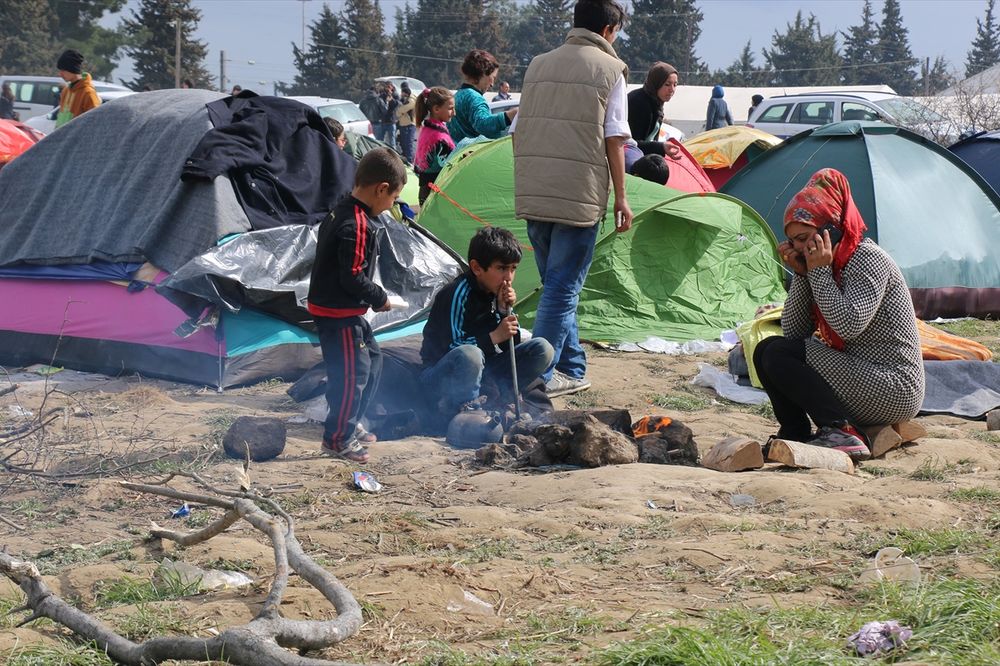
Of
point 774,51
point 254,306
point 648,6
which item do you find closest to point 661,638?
point 254,306

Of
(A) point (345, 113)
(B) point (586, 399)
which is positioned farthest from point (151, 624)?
(A) point (345, 113)

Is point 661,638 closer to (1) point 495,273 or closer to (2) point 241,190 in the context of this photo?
(1) point 495,273

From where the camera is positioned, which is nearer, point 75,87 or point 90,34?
point 75,87

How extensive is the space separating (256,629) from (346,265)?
8.93 feet

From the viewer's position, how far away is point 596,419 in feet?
17.6

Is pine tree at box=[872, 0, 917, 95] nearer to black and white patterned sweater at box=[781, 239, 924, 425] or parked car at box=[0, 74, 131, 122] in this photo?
parked car at box=[0, 74, 131, 122]

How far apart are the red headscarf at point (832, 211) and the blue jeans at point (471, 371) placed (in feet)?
4.99

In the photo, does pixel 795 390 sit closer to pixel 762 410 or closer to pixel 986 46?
pixel 762 410

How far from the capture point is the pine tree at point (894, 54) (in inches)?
2795

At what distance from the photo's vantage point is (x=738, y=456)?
5.04m

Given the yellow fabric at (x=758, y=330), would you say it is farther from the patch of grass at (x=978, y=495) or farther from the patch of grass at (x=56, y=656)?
the patch of grass at (x=56, y=656)

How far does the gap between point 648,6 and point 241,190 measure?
56944 millimetres

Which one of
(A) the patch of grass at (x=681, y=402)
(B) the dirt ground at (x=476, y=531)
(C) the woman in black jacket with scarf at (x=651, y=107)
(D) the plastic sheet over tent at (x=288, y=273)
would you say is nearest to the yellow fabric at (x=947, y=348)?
(B) the dirt ground at (x=476, y=531)

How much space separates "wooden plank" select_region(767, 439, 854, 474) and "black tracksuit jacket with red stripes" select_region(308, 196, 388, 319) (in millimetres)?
1882
